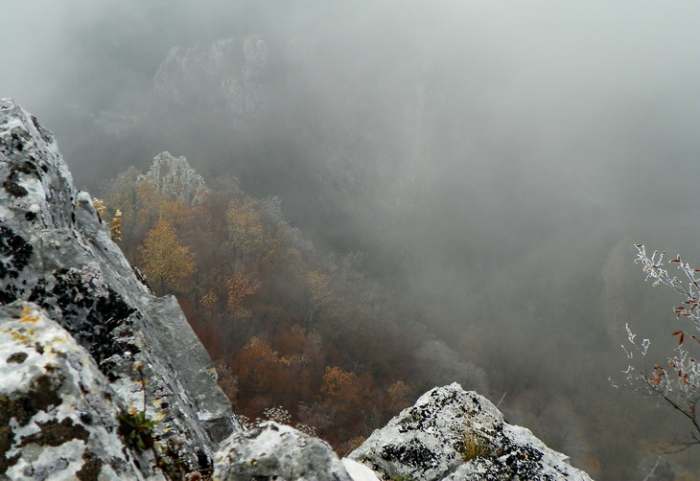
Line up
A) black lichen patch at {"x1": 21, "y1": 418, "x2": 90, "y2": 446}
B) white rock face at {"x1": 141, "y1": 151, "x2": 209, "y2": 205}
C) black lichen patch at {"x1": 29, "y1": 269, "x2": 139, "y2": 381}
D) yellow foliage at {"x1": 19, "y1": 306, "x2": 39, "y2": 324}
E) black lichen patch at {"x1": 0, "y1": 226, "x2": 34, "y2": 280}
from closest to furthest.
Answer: black lichen patch at {"x1": 21, "y1": 418, "x2": 90, "y2": 446}, yellow foliage at {"x1": 19, "y1": 306, "x2": 39, "y2": 324}, black lichen patch at {"x1": 0, "y1": 226, "x2": 34, "y2": 280}, black lichen patch at {"x1": 29, "y1": 269, "x2": 139, "y2": 381}, white rock face at {"x1": 141, "y1": 151, "x2": 209, "y2": 205}

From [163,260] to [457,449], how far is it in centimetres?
8030

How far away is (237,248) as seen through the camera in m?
113

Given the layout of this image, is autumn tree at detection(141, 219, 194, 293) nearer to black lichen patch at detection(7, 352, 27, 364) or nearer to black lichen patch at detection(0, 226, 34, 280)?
black lichen patch at detection(0, 226, 34, 280)

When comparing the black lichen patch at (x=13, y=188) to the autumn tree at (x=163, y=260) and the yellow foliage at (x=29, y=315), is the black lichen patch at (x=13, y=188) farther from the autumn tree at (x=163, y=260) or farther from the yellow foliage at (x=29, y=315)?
the autumn tree at (x=163, y=260)

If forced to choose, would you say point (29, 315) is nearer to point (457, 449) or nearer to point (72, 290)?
point (72, 290)

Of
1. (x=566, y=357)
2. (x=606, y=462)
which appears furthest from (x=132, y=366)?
(x=566, y=357)

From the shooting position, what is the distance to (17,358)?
170 inches

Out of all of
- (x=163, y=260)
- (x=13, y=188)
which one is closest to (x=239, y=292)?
(x=163, y=260)

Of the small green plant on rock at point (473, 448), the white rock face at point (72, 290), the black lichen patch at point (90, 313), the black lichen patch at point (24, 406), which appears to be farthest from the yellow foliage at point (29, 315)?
the small green plant on rock at point (473, 448)

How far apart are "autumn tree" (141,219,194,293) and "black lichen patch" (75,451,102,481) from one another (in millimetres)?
82440

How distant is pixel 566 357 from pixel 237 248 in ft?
440

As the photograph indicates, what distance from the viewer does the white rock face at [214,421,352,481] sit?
502 cm

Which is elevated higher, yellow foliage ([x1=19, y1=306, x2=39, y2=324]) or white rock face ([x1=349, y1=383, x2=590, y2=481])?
yellow foliage ([x1=19, y1=306, x2=39, y2=324])

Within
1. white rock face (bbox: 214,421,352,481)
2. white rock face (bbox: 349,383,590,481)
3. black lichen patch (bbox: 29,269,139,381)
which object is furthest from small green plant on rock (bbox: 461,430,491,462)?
black lichen patch (bbox: 29,269,139,381)
